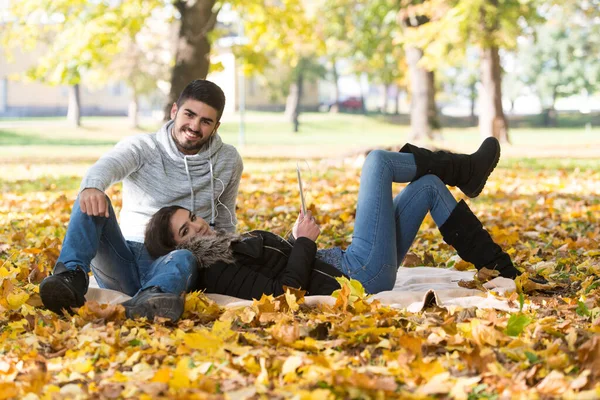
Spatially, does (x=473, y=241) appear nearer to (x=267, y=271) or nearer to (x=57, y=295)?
(x=267, y=271)

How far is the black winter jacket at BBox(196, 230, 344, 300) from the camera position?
174 inches

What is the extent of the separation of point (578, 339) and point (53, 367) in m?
2.11

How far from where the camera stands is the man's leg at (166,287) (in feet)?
13.2

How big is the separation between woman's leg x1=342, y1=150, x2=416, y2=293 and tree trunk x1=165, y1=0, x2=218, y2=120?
Result: 11880mm

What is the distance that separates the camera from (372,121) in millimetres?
49281

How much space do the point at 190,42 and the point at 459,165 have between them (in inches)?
478

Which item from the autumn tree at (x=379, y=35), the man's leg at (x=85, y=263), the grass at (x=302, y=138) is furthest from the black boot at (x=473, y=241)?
the autumn tree at (x=379, y=35)

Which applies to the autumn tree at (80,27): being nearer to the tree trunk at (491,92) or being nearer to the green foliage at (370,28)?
the green foliage at (370,28)

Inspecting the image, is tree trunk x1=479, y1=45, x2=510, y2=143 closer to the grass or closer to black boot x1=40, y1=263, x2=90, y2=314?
the grass

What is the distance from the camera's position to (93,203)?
4.32 metres

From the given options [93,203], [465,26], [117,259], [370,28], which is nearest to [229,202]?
[117,259]

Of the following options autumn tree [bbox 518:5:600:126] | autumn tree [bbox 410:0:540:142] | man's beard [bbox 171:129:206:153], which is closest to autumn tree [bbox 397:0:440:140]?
autumn tree [bbox 410:0:540:142]

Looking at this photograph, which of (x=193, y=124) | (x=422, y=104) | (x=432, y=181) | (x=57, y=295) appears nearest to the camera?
(x=57, y=295)

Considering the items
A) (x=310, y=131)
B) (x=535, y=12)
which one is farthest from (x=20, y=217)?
(x=310, y=131)
